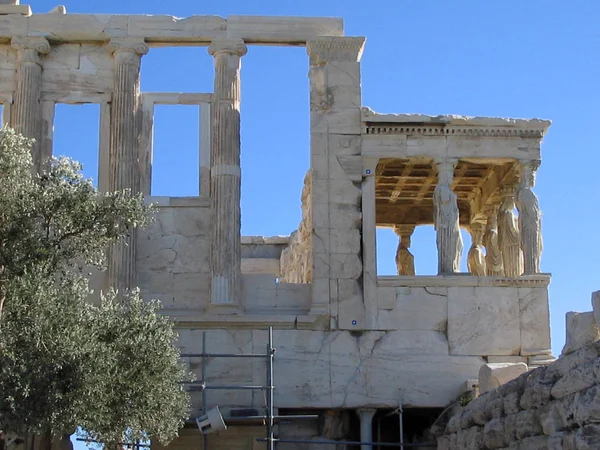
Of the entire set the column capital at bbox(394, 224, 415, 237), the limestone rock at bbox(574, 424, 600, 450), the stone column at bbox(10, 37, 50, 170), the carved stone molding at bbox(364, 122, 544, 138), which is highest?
the stone column at bbox(10, 37, 50, 170)

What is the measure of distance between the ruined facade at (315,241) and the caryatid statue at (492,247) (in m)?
1.36

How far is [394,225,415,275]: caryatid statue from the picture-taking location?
2359 centimetres

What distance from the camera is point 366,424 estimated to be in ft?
59.7

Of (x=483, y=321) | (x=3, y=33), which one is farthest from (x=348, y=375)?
(x=3, y=33)

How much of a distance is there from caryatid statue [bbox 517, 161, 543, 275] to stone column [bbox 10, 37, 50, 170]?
6922 millimetres

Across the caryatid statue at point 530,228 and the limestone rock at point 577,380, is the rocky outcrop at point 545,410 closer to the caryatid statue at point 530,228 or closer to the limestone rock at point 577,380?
the limestone rock at point 577,380

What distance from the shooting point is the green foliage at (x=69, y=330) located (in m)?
13.8

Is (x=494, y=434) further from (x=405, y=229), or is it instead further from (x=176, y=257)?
(x=405, y=229)

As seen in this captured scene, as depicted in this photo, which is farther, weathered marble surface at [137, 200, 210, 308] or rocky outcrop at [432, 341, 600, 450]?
weathered marble surface at [137, 200, 210, 308]

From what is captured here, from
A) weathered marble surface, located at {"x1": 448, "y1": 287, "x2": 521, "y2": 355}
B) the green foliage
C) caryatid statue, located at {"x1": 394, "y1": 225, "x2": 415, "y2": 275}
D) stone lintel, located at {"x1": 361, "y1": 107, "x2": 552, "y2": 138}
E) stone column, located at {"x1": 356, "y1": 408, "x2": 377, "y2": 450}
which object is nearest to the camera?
the green foliage

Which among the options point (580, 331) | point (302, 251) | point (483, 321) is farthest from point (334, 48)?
point (580, 331)

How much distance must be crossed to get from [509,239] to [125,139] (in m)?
5.82

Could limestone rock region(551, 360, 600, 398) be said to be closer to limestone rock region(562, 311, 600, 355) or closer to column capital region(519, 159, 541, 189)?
limestone rock region(562, 311, 600, 355)

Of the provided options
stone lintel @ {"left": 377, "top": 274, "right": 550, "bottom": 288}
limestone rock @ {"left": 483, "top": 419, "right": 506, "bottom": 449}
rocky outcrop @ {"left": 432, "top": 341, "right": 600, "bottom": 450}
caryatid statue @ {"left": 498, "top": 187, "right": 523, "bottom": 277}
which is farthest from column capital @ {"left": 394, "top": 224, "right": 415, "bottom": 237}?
limestone rock @ {"left": 483, "top": 419, "right": 506, "bottom": 449}
